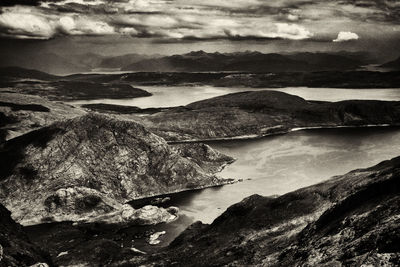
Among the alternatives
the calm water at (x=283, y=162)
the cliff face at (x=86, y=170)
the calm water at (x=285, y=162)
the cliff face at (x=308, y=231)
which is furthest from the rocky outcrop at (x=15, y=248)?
the cliff face at (x=86, y=170)

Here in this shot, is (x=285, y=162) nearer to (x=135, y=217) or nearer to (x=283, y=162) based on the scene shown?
(x=283, y=162)

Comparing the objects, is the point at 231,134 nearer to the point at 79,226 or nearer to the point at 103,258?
the point at 79,226

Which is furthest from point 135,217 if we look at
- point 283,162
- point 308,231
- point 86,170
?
point 283,162

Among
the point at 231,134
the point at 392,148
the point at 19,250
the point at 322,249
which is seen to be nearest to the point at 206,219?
the point at 19,250

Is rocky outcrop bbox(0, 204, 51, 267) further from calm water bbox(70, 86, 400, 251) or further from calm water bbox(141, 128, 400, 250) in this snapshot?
calm water bbox(141, 128, 400, 250)

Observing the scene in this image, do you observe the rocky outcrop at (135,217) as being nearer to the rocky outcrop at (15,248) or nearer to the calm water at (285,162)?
the calm water at (285,162)

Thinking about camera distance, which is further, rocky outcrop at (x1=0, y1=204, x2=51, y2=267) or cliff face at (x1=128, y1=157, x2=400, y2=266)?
rocky outcrop at (x1=0, y1=204, x2=51, y2=267)

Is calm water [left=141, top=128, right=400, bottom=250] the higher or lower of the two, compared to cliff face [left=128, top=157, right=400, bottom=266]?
lower

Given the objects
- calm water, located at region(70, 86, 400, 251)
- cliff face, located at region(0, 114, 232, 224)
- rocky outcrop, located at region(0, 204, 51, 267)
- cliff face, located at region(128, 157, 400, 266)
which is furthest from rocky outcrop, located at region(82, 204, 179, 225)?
rocky outcrop, located at region(0, 204, 51, 267)
